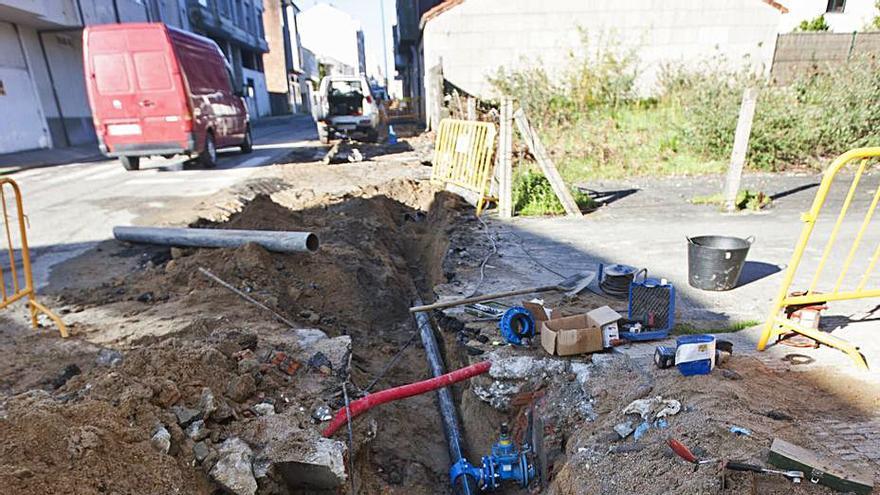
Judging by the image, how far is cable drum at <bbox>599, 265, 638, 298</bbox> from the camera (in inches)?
175

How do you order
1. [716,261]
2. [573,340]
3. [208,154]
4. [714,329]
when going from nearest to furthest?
[573,340] → [714,329] → [716,261] → [208,154]

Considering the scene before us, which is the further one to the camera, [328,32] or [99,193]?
[328,32]

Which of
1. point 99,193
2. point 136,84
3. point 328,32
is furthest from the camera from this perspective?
point 328,32

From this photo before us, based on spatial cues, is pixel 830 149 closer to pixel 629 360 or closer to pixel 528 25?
pixel 528 25

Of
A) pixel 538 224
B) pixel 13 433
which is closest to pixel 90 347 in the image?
pixel 13 433

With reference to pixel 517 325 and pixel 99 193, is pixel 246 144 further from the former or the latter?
pixel 517 325

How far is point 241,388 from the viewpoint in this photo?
299 cm

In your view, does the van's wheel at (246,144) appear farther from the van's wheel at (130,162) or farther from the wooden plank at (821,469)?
the wooden plank at (821,469)

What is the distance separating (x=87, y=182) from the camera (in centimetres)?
1025

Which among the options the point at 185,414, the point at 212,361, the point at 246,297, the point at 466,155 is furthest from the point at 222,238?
the point at 466,155

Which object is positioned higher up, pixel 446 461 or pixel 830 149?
pixel 830 149

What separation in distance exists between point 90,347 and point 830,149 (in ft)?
44.2

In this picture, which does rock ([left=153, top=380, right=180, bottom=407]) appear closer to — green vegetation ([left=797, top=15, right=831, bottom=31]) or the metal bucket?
the metal bucket

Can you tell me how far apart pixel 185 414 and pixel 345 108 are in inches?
604
